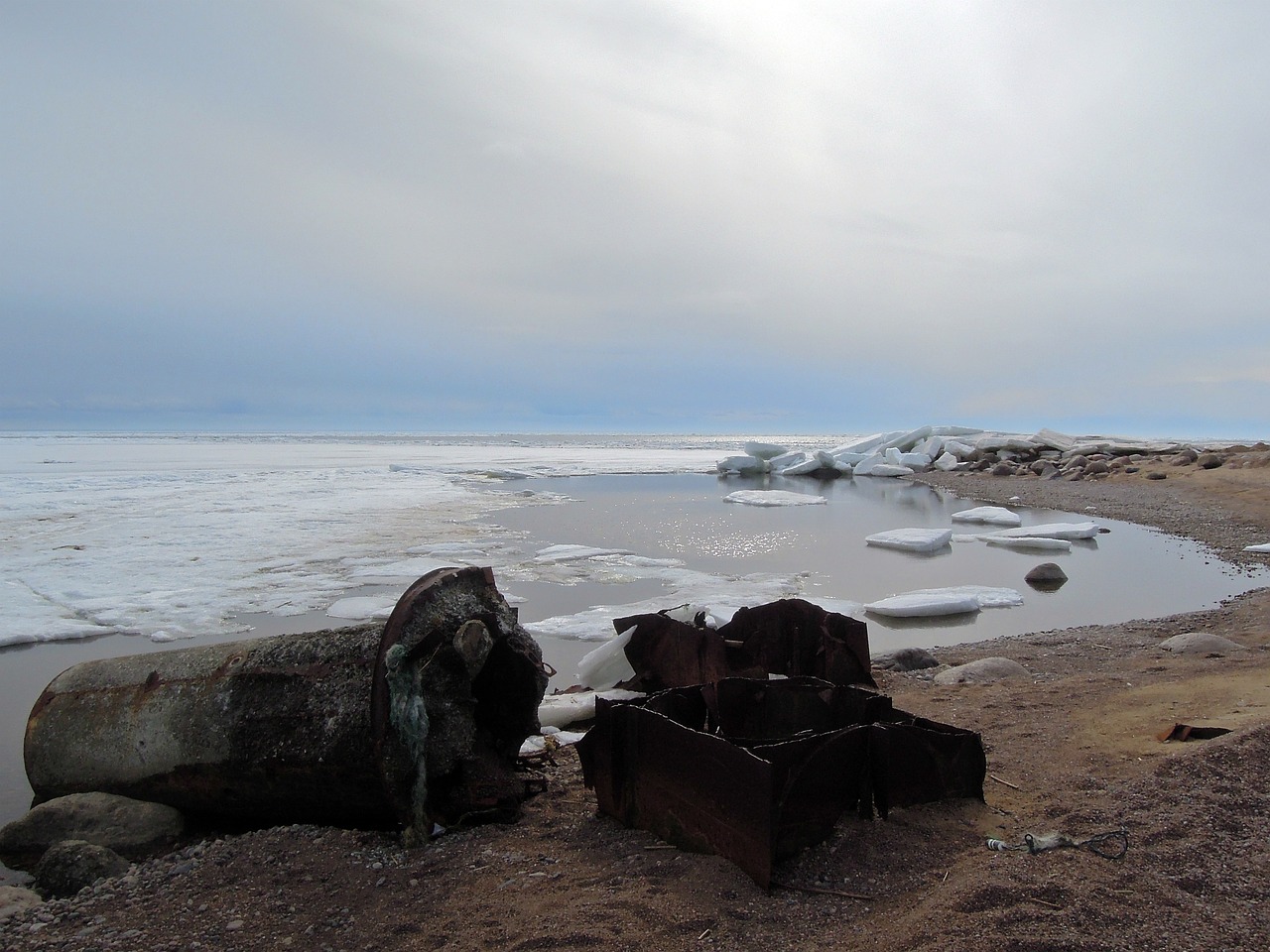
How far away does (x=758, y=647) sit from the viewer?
5.14 metres

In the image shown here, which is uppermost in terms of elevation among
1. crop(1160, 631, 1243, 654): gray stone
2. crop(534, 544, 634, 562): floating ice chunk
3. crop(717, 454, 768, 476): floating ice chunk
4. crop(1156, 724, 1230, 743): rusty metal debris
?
crop(717, 454, 768, 476): floating ice chunk

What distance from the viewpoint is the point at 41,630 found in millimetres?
6660

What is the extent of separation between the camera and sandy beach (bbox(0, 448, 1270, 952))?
228 cm

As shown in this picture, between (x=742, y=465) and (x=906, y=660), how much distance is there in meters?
27.0

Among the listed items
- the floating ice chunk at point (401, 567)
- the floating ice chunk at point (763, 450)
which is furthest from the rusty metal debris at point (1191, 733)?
the floating ice chunk at point (763, 450)

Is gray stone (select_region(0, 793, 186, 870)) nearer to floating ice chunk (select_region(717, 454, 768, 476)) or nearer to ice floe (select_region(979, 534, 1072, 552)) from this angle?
ice floe (select_region(979, 534, 1072, 552))

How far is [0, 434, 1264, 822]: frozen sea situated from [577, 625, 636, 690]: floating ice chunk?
517mm

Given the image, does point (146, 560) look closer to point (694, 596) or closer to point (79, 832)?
point (694, 596)

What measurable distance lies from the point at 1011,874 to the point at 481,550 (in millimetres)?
9363

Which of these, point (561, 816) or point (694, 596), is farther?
point (694, 596)

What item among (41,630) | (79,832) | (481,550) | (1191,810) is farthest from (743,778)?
(481,550)

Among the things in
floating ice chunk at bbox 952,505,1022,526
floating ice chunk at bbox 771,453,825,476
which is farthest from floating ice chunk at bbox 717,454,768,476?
floating ice chunk at bbox 952,505,1022,526

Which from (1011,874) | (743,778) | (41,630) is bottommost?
(41,630)

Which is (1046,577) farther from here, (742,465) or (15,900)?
(742,465)
